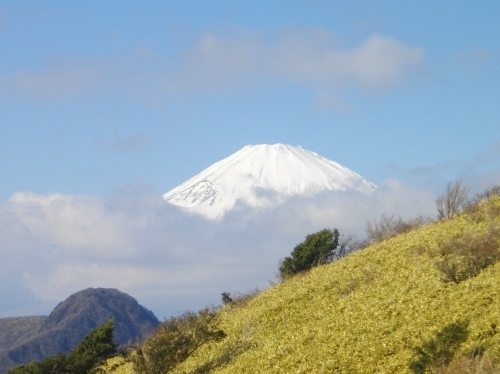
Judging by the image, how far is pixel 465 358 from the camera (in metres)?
15.3

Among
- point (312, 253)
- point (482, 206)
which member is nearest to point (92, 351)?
point (312, 253)

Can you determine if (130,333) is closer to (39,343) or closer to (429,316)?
(39,343)

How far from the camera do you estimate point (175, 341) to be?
1128 inches

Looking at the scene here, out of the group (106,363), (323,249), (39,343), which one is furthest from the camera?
(39,343)

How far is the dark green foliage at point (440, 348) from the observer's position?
16172 millimetres

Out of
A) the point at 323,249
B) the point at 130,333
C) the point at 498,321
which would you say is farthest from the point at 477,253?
the point at 130,333

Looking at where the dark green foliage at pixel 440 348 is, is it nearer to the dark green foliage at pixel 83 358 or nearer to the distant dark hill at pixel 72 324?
the dark green foliage at pixel 83 358

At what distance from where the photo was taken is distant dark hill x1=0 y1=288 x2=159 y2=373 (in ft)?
504

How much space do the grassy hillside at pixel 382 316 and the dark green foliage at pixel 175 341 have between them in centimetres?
39

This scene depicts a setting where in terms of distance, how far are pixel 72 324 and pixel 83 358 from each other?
139370 mm

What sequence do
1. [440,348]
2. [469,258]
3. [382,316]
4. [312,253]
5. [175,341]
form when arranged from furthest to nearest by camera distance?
1. [312,253]
2. [175,341]
3. [469,258]
4. [382,316]
5. [440,348]

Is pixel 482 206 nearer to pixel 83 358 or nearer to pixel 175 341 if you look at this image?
pixel 175 341

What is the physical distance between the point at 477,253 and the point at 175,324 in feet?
46.5

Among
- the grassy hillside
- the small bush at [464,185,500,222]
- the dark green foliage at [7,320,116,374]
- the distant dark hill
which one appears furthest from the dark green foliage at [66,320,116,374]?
the distant dark hill
